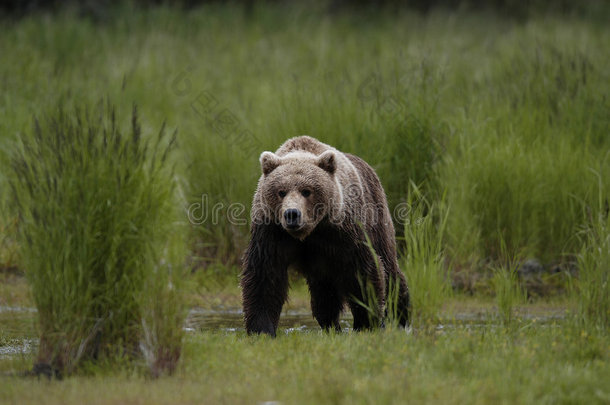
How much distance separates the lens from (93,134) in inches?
221

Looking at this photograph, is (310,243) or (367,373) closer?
(367,373)

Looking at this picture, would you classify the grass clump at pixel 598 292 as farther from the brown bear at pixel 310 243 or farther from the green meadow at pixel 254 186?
the brown bear at pixel 310 243

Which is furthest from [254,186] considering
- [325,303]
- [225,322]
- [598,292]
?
[598,292]

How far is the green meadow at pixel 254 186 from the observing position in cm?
538

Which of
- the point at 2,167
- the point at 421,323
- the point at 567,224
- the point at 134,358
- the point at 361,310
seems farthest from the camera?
the point at 2,167

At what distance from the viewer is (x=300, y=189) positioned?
663 centimetres

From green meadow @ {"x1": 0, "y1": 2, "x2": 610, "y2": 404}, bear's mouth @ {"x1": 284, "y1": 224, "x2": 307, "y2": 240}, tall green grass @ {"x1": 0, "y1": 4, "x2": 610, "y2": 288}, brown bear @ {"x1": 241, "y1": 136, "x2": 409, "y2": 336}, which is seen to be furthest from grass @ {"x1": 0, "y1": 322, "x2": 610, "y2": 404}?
tall green grass @ {"x1": 0, "y1": 4, "x2": 610, "y2": 288}

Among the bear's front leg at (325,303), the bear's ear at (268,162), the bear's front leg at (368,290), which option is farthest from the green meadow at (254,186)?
the bear's ear at (268,162)

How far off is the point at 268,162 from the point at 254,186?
3.52m

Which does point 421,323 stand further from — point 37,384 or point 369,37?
point 369,37

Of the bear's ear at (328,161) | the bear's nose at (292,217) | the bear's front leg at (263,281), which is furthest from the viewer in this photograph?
the bear's ear at (328,161)

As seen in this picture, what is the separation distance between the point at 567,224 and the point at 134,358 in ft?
20.4

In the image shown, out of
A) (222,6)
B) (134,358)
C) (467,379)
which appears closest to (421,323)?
(467,379)

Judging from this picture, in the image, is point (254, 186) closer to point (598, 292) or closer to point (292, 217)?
point (292, 217)
